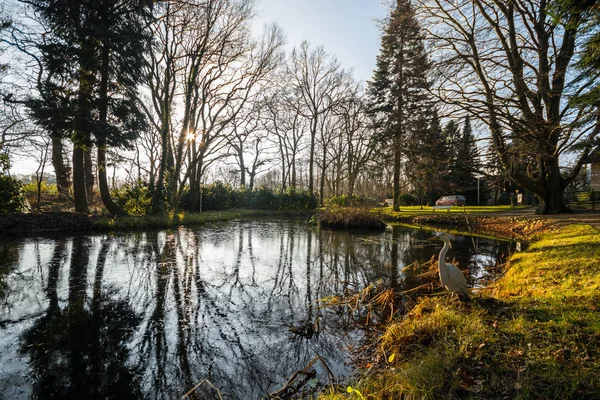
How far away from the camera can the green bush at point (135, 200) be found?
14.1 meters

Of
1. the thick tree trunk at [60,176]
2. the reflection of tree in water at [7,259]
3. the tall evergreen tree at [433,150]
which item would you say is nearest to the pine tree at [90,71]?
the reflection of tree in water at [7,259]

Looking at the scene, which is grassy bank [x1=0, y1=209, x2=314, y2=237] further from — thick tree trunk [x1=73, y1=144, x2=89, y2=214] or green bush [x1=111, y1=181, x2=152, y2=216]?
thick tree trunk [x1=73, y1=144, x2=89, y2=214]

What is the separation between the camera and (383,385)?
2.15 meters

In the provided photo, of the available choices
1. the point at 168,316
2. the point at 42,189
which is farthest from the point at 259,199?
Result: the point at 168,316

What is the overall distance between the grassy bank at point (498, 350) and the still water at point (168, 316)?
2.38ft

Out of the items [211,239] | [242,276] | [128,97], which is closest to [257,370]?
[242,276]

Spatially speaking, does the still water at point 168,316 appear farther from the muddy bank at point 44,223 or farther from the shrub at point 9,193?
the shrub at point 9,193

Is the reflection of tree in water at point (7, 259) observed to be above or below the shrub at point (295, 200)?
below

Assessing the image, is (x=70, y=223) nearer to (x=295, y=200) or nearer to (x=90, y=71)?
(x=90, y=71)

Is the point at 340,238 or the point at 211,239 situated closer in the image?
the point at 211,239

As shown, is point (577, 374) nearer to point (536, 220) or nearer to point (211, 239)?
point (211, 239)

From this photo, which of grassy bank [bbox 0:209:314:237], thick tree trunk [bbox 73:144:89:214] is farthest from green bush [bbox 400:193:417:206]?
thick tree trunk [bbox 73:144:89:214]

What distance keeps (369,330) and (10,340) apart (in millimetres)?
4021

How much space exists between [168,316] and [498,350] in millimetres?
3710
